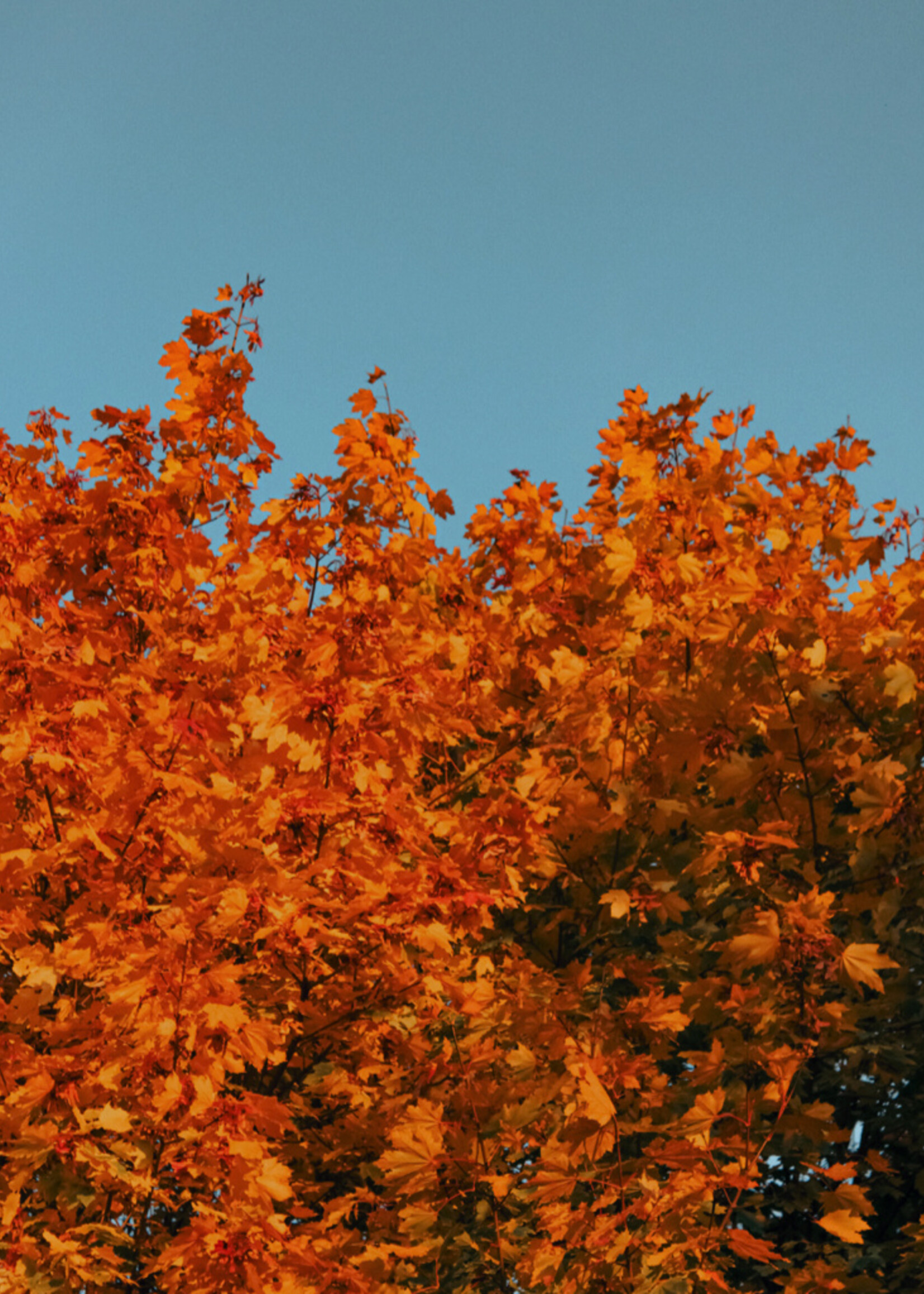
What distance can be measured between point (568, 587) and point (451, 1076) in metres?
2.55

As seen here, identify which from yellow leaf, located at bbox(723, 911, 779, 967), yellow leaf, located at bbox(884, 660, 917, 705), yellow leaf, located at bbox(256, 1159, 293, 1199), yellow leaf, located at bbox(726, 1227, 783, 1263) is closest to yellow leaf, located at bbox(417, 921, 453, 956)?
yellow leaf, located at bbox(256, 1159, 293, 1199)

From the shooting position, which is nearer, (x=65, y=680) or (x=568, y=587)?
(x=65, y=680)

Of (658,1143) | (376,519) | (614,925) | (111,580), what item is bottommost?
(658,1143)

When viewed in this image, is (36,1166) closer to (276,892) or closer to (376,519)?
(276,892)

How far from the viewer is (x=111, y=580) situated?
15.2 feet

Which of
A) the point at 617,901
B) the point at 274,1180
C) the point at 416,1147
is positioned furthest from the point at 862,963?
the point at 274,1180

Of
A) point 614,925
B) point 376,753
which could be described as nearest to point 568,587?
point 614,925

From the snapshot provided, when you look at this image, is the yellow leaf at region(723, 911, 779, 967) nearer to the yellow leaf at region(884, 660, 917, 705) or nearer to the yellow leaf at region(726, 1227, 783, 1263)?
the yellow leaf at region(726, 1227, 783, 1263)

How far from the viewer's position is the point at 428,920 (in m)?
3.30

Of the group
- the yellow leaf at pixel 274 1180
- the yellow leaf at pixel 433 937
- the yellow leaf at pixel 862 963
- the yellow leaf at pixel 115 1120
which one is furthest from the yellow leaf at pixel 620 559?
the yellow leaf at pixel 115 1120

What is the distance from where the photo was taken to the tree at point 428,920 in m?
2.93

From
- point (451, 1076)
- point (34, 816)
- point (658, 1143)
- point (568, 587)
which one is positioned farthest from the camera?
point (568, 587)

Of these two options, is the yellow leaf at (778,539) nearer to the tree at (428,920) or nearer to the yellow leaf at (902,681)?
the tree at (428,920)

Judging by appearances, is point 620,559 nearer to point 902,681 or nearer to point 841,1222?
point 902,681
